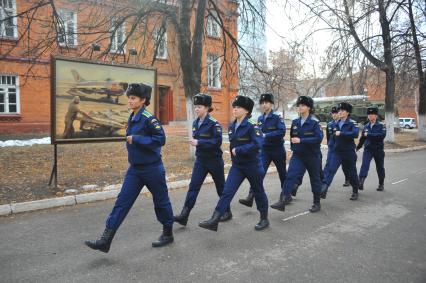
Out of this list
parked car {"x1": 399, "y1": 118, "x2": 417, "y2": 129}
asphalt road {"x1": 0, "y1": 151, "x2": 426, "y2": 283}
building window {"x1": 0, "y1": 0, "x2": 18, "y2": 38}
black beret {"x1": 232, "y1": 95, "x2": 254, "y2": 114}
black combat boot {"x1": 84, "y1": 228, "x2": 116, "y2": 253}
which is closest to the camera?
asphalt road {"x1": 0, "y1": 151, "x2": 426, "y2": 283}

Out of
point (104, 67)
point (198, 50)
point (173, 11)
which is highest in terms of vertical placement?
point (173, 11)

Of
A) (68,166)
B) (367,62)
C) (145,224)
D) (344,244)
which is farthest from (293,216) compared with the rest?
(367,62)

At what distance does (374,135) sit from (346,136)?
1250mm

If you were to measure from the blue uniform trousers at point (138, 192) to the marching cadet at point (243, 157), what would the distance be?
0.72m

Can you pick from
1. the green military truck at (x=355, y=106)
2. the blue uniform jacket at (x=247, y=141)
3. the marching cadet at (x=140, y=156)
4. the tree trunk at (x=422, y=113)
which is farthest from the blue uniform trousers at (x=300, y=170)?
the green military truck at (x=355, y=106)

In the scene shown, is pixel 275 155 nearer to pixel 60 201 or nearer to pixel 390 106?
pixel 60 201

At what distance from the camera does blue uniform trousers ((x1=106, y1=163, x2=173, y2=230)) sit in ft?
13.8

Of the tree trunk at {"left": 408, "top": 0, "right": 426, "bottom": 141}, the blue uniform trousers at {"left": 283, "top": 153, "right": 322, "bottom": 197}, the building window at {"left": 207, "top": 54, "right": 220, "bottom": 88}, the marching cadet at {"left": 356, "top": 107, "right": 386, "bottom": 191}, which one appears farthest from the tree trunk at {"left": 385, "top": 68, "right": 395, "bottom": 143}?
the blue uniform trousers at {"left": 283, "top": 153, "right": 322, "bottom": 197}

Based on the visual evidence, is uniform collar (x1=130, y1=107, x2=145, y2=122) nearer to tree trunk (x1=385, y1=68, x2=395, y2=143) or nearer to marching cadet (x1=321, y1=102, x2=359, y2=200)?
marching cadet (x1=321, y1=102, x2=359, y2=200)

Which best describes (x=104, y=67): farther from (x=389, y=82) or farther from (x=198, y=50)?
(x=389, y=82)

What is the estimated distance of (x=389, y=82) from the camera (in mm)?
19766

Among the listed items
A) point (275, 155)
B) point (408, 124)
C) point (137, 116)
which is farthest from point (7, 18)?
point (408, 124)

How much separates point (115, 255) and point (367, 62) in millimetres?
18723

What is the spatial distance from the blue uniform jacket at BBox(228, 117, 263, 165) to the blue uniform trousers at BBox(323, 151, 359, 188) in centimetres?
290
